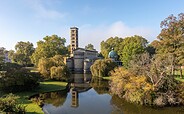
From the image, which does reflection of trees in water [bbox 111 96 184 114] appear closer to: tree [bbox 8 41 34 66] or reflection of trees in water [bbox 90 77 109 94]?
reflection of trees in water [bbox 90 77 109 94]

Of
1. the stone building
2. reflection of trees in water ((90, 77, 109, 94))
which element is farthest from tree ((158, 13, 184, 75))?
the stone building

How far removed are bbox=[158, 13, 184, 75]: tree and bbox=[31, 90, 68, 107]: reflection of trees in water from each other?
65.8 feet

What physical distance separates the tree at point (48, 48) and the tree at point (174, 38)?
39860mm

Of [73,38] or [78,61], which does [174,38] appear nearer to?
[78,61]

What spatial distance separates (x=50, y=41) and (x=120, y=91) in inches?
1935

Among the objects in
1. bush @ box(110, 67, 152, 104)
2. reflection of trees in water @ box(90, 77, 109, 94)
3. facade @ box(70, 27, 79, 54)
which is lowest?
reflection of trees in water @ box(90, 77, 109, 94)

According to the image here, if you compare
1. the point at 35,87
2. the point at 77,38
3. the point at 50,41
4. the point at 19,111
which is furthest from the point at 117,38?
the point at 19,111

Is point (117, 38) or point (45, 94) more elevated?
point (117, 38)

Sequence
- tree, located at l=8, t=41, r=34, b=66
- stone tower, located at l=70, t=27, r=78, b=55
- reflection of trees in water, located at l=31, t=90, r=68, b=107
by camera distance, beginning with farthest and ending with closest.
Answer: stone tower, located at l=70, t=27, r=78, b=55, tree, located at l=8, t=41, r=34, b=66, reflection of trees in water, located at l=31, t=90, r=68, b=107

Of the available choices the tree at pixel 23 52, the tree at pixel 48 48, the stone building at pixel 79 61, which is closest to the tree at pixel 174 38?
the stone building at pixel 79 61

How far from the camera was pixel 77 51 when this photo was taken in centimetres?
6400

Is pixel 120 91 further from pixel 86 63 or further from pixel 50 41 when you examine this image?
pixel 50 41

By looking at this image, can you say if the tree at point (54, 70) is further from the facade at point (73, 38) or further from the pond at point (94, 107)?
the facade at point (73, 38)

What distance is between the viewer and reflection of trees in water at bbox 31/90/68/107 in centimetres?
2046
